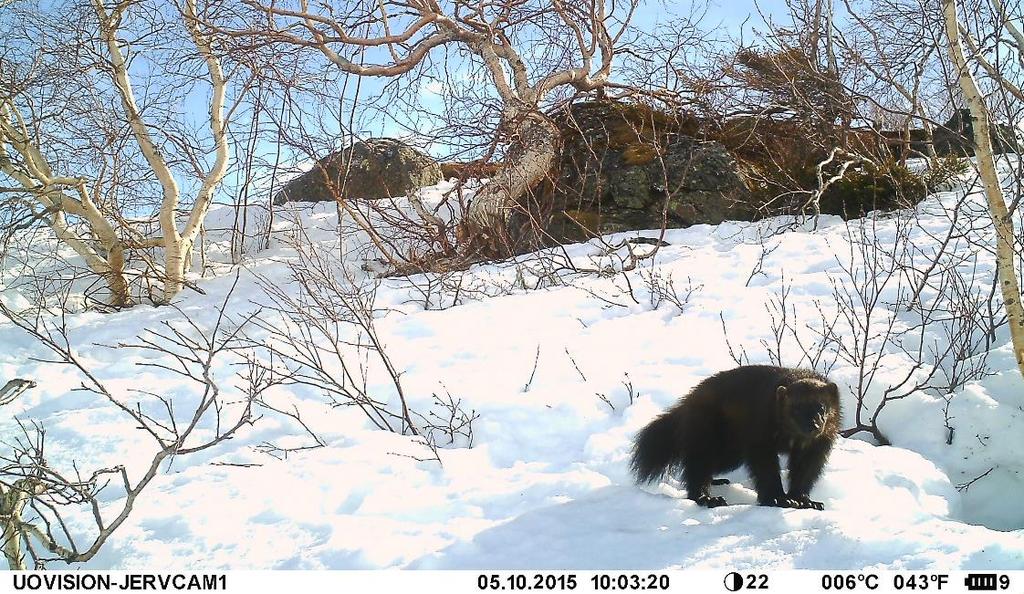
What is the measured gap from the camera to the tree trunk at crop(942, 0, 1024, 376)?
3605mm

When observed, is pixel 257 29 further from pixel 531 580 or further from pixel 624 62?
pixel 531 580

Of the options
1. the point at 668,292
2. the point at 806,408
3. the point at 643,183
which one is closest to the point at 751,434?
the point at 806,408

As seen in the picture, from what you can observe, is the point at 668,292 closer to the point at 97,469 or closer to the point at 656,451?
the point at 656,451

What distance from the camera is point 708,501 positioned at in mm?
3457

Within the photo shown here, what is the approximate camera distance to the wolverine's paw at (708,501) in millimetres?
3447

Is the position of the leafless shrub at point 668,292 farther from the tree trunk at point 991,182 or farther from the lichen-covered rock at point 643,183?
the lichen-covered rock at point 643,183

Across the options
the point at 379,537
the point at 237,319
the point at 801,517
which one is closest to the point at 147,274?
the point at 237,319

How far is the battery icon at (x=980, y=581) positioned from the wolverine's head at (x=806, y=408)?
88 centimetres

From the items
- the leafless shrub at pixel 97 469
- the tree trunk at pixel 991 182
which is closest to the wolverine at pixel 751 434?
the tree trunk at pixel 991 182

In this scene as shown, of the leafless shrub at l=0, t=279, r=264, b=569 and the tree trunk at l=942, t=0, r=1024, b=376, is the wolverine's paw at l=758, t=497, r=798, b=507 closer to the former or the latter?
the tree trunk at l=942, t=0, r=1024, b=376

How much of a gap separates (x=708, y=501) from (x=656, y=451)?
35cm

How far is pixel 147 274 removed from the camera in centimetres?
859

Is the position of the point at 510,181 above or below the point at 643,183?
above

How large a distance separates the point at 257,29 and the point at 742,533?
8.99 metres
